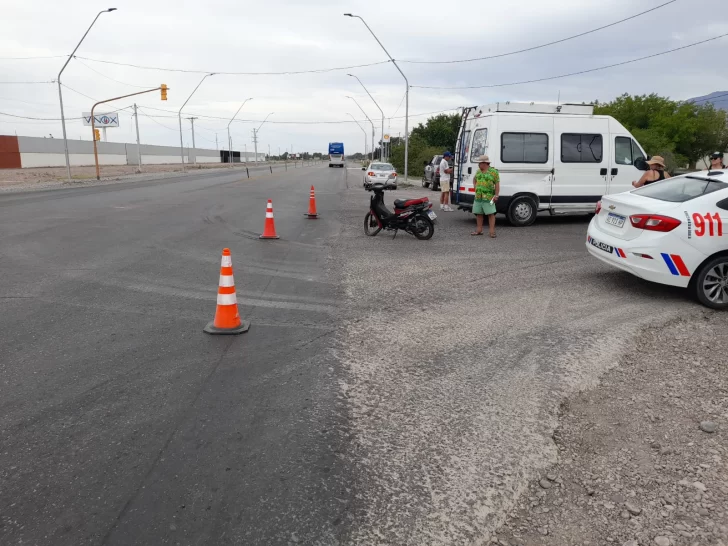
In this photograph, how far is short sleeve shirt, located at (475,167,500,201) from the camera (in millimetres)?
11266

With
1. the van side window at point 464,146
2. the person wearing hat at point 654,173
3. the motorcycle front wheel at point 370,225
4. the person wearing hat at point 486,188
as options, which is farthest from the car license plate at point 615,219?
the van side window at point 464,146

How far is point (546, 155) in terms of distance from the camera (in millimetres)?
13180

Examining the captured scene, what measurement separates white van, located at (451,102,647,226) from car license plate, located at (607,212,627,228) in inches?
237

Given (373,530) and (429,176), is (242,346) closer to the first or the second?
(373,530)

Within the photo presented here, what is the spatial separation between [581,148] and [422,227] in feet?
16.1

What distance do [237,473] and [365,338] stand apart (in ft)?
7.91

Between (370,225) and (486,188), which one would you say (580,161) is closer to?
(486,188)

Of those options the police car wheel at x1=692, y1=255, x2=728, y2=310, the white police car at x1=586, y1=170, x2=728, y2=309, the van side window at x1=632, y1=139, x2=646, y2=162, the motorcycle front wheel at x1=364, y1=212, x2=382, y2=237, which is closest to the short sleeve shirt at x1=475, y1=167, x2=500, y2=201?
the motorcycle front wheel at x1=364, y1=212, x2=382, y2=237

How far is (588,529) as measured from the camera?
2633 millimetres

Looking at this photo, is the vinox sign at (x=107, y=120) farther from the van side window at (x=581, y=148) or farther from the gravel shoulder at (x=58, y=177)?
the van side window at (x=581, y=148)

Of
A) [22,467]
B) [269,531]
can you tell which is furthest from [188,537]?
[22,467]

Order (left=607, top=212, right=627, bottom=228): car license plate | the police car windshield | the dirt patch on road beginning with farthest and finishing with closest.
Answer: (left=607, top=212, right=627, bottom=228): car license plate, the police car windshield, the dirt patch on road

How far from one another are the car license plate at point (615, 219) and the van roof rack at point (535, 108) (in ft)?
22.1

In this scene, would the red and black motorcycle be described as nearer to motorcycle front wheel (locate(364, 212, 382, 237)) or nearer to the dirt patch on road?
motorcycle front wheel (locate(364, 212, 382, 237))
